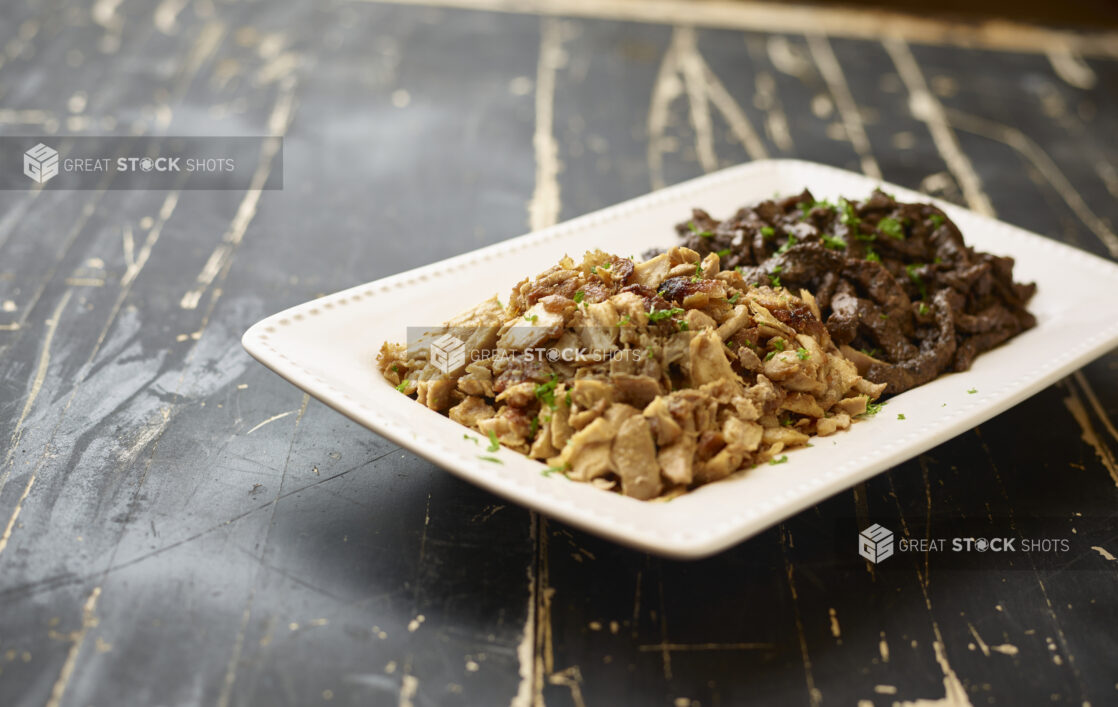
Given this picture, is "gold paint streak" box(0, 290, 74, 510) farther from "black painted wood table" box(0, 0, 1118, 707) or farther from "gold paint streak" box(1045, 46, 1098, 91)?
"gold paint streak" box(1045, 46, 1098, 91)

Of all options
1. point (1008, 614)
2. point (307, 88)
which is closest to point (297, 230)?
point (307, 88)

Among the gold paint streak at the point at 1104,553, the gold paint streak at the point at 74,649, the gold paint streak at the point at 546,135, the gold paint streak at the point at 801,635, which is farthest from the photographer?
the gold paint streak at the point at 546,135

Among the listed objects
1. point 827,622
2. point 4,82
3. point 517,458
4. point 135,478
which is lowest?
point 4,82

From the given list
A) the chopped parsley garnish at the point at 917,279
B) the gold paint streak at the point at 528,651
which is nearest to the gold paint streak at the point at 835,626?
the gold paint streak at the point at 528,651

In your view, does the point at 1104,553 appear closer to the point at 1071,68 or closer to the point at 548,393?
the point at 548,393

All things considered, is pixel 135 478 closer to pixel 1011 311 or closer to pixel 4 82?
pixel 1011 311

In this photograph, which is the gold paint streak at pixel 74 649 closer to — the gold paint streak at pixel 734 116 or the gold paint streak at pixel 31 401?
the gold paint streak at pixel 31 401

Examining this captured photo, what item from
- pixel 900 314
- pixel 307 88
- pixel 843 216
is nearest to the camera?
pixel 900 314
